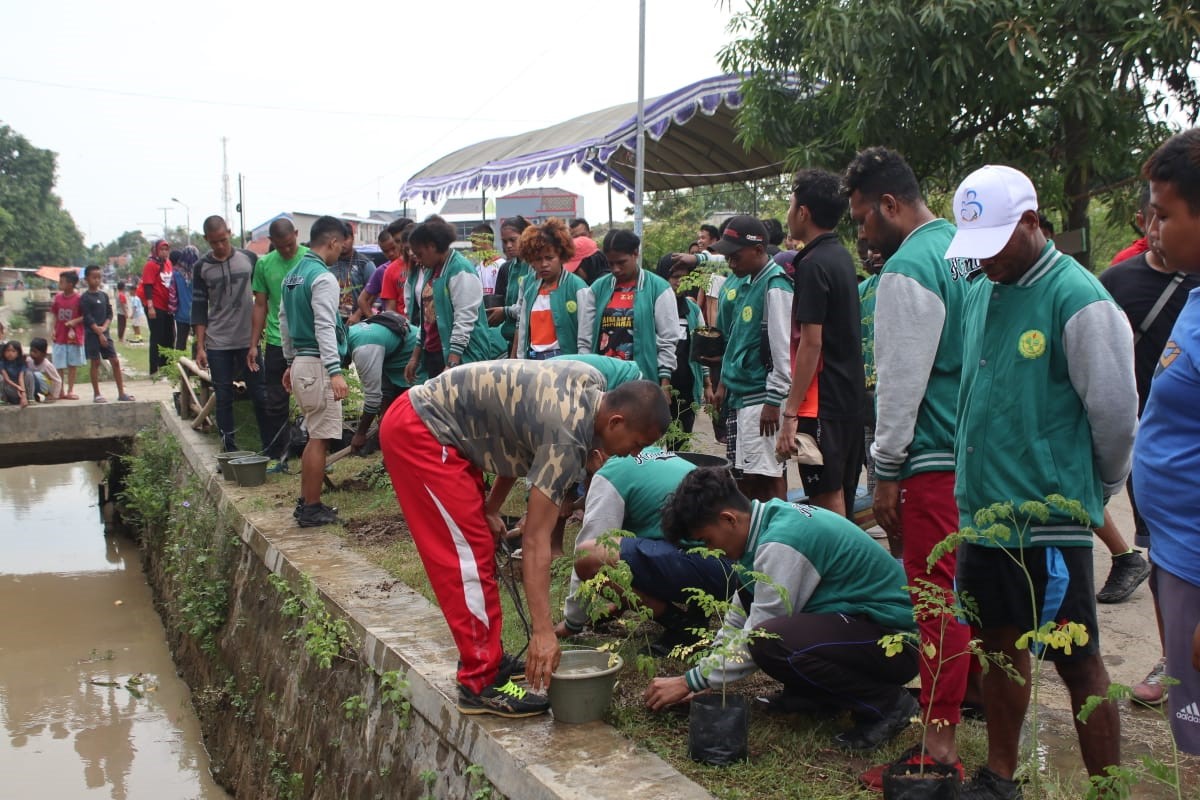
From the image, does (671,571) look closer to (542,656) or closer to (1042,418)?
(542,656)

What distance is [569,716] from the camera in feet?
12.1

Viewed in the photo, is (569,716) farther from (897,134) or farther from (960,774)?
(897,134)

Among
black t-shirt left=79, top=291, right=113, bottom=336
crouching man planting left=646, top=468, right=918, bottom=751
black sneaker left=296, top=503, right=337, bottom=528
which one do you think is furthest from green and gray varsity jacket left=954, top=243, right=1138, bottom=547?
black t-shirt left=79, top=291, right=113, bottom=336

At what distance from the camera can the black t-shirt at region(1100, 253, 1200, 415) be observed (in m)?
4.08

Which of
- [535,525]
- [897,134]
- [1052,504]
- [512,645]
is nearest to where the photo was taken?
[1052,504]

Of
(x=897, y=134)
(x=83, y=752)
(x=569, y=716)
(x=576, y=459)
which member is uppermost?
(x=897, y=134)

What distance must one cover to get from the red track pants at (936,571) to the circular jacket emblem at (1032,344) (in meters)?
0.66

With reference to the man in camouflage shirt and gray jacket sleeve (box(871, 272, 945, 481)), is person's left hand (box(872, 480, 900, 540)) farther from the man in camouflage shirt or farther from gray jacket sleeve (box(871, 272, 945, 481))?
the man in camouflage shirt

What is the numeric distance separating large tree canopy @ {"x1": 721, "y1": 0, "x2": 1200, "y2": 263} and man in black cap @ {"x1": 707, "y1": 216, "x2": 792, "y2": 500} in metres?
3.41

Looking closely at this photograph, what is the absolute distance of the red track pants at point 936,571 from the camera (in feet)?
10.7

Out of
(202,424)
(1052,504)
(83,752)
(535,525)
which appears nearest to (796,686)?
(535,525)

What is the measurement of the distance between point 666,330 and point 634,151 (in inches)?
341

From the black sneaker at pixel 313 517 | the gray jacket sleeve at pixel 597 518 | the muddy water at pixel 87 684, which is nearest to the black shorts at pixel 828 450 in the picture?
the gray jacket sleeve at pixel 597 518

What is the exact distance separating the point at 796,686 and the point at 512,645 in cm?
142
